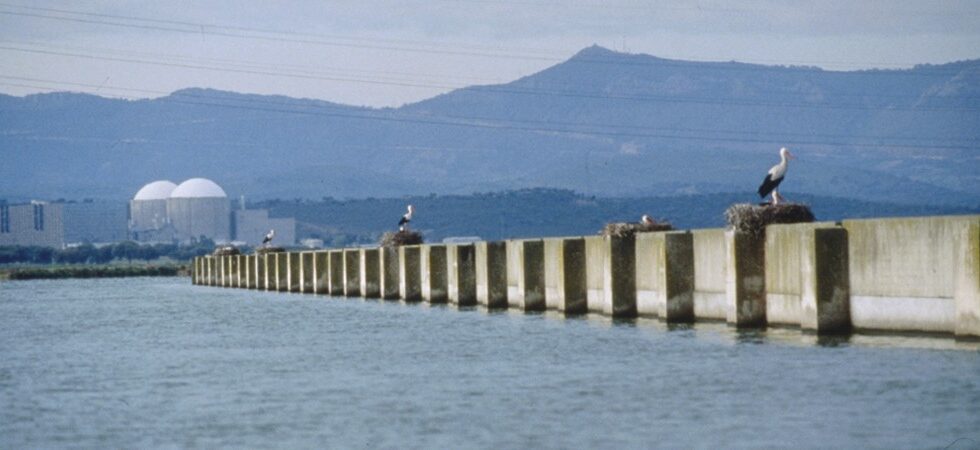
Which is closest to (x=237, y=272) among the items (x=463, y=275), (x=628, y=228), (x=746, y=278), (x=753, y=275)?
(x=463, y=275)

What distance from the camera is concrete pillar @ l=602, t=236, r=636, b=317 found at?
3725 centimetres

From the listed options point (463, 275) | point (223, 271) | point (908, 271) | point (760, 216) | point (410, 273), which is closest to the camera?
point (908, 271)

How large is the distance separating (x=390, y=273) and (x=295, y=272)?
23256 mm

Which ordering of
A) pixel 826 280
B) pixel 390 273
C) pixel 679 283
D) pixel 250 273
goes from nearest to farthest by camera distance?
pixel 826 280 → pixel 679 283 → pixel 390 273 → pixel 250 273

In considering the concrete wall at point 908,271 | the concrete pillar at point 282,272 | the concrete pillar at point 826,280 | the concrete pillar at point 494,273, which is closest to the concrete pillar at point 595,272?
the concrete pillar at point 494,273

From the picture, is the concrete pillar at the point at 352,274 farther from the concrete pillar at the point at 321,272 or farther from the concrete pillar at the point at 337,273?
the concrete pillar at the point at 321,272

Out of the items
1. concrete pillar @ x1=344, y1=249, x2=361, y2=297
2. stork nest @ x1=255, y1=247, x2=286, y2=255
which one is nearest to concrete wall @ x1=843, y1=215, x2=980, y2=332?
concrete pillar @ x1=344, y1=249, x2=361, y2=297

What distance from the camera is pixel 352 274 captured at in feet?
227

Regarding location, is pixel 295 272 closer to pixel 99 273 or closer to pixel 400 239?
pixel 400 239

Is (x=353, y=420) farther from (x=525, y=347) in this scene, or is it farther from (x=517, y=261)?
(x=517, y=261)

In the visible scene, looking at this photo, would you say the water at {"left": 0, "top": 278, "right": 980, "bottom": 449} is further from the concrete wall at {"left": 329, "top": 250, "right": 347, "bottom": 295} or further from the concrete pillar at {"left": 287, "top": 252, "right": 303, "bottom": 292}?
the concrete pillar at {"left": 287, "top": 252, "right": 303, "bottom": 292}

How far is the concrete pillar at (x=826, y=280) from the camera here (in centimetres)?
2730

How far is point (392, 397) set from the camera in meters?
22.6

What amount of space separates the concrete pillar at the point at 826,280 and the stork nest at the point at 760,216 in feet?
7.16
